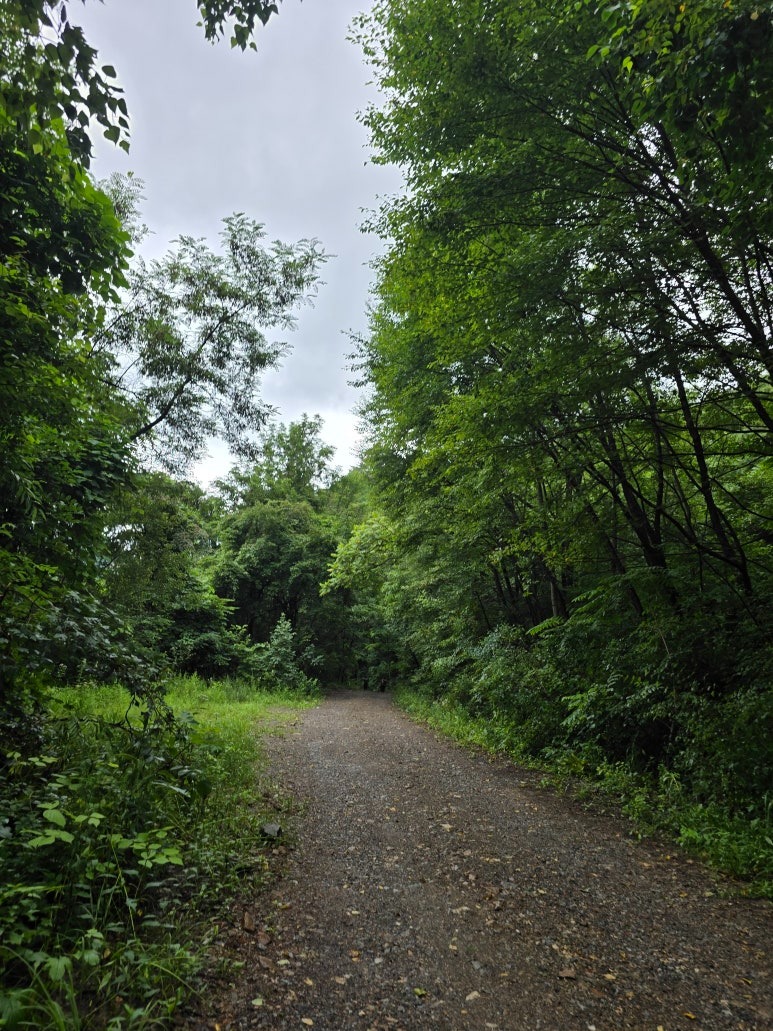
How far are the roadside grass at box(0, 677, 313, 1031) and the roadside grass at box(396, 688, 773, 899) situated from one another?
3.48 meters

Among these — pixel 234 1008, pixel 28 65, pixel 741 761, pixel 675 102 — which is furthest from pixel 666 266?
pixel 234 1008

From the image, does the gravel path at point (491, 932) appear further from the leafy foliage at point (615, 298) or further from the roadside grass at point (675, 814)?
the leafy foliage at point (615, 298)

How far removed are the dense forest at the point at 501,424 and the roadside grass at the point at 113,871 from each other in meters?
0.02

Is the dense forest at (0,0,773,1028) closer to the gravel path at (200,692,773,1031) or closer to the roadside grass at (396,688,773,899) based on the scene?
the roadside grass at (396,688,773,899)

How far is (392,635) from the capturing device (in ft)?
83.6

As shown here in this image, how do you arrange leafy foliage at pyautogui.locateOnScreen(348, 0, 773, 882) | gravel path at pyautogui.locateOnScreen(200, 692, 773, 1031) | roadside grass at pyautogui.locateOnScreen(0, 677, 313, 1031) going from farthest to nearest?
leafy foliage at pyautogui.locateOnScreen(348, 0, 773, 882), gravel path at pyautogui.locateOnScreen(200, 692, 773, 1031), roadside grass at pyautogui.locateOnScreen(0, 677, 313, 1031)

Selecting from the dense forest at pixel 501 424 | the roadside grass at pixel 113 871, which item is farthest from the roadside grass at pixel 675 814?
the roadside grass at pixel 113 871

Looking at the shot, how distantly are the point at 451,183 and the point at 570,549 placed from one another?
527 centimetres

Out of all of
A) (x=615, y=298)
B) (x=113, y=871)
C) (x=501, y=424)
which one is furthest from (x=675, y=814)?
(x=615, y=298)

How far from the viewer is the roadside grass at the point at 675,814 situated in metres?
3.83

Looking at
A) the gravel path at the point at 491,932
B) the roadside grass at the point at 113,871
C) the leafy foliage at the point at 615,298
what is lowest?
the gravel path at the point at 491,932

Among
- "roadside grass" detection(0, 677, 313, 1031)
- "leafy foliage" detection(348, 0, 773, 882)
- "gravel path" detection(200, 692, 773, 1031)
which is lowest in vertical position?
"gravel path" detection(200, 692, 773, 1031)

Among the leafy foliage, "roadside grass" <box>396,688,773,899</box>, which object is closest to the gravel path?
Answer: "roadside grass" <box>396,688,773,899</box>

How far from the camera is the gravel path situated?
2.38m
